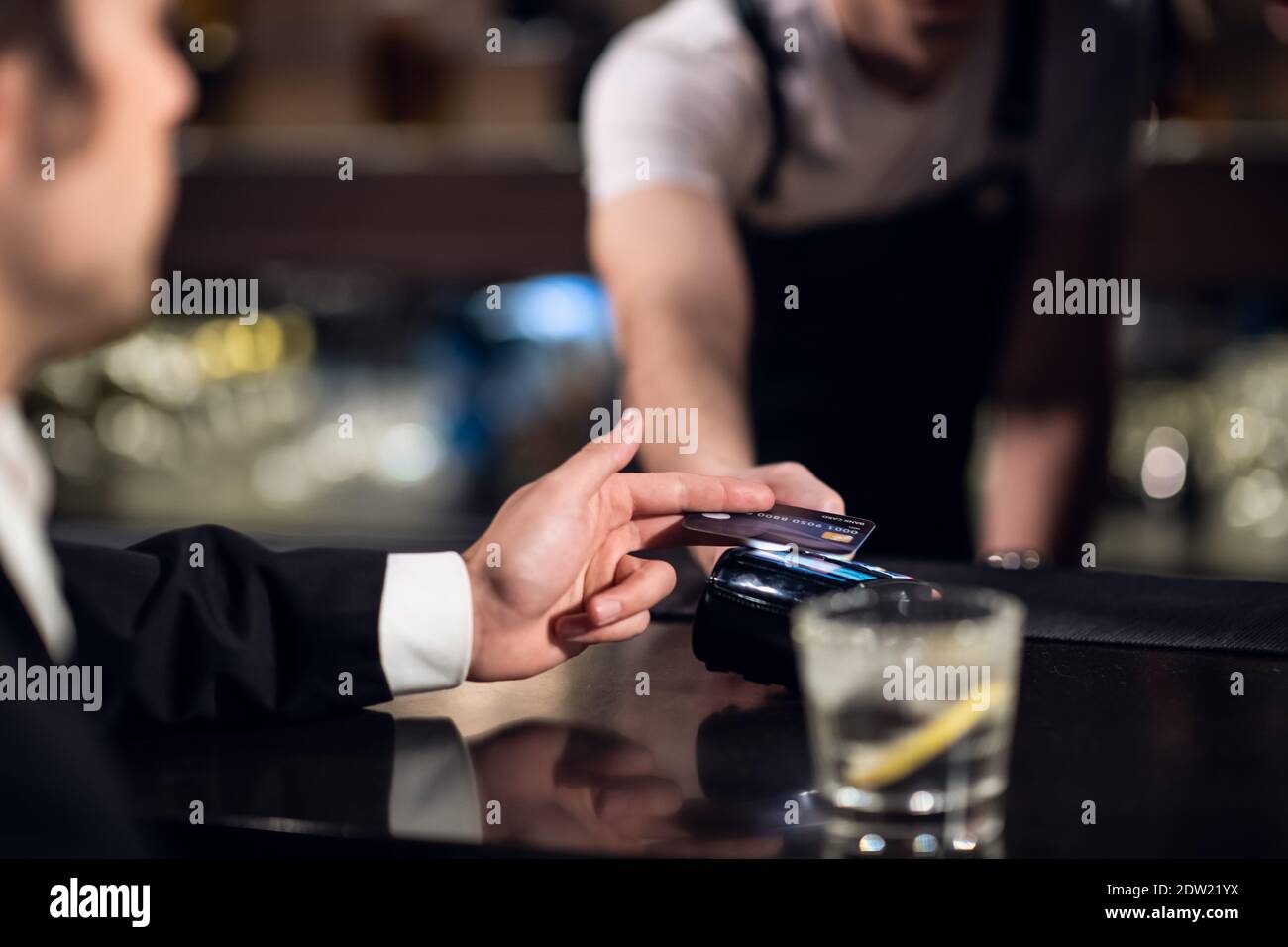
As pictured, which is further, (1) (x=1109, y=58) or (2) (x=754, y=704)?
(1) (x=1109, y=58)

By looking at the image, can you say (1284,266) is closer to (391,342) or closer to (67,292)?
(391,342)

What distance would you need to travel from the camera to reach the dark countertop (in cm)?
61

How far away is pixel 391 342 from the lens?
9.70 feet

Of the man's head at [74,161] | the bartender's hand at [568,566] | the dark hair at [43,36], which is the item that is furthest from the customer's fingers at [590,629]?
the dark hair at [43,36]

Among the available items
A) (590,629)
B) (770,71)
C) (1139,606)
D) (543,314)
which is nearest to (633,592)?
(590,629)

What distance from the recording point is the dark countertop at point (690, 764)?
61 centimetres

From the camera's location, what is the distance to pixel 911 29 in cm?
177

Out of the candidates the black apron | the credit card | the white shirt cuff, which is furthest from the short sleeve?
the white shirt cuff

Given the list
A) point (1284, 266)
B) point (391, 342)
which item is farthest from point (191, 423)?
point (1284, 266)

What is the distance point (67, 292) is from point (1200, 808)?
0.77 m

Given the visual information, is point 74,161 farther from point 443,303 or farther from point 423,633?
point 443,303

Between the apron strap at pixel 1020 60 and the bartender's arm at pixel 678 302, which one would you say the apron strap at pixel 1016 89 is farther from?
the bartender's arm at pixel 678 302
